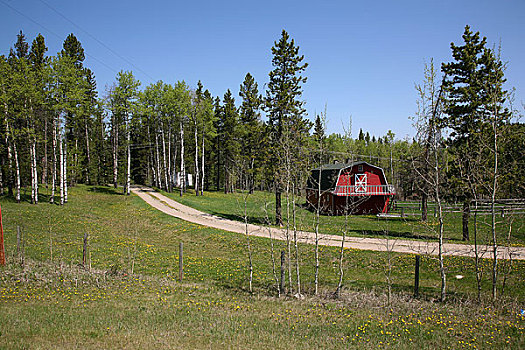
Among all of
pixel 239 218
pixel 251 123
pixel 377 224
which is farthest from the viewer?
pixel 251 123

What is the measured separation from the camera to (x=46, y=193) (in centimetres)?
3231

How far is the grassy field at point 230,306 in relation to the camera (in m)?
6.89

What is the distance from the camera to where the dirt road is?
635 inches

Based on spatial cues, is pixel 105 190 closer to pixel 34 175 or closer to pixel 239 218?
pixel 34 175

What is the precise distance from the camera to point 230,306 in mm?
9273

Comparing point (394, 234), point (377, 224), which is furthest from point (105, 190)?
point (394, 234)

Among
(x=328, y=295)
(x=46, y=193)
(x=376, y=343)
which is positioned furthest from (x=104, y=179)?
(x=376, y=343)

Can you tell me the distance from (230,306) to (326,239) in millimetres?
9003

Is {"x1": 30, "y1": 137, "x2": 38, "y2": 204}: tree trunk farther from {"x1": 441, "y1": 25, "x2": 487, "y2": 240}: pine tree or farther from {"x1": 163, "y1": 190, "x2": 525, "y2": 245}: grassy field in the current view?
{"x1": 441, "y1": 25, "x2": 487, "y2": 240}: pine tree

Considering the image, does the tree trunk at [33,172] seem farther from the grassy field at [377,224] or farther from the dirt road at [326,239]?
the grassy field at [377,224]

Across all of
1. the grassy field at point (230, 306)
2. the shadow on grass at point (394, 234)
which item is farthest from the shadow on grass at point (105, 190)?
the shadow on grass at point (394, 234)

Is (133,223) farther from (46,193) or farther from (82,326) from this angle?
(82,326)

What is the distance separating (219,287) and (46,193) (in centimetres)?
2861

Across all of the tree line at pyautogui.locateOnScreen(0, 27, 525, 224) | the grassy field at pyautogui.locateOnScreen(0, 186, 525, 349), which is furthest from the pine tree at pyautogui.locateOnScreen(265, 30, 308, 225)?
the grassy field at pyautogui.locateOnScreen(0, 186, 525, 349)
